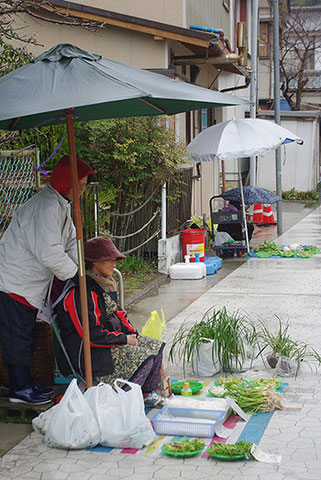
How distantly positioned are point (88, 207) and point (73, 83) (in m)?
4.33

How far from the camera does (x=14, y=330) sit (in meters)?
5.10

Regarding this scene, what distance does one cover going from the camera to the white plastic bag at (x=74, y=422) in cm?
456

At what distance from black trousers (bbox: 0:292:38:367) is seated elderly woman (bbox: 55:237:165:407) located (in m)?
0.23

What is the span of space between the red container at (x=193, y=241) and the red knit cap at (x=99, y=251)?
21.3ft

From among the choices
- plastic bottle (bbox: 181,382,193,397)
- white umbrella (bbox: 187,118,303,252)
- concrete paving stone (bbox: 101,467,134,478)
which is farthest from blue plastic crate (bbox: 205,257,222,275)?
concrete paving stone (bbox: 101,467,134,478)

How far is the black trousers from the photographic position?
5078mm

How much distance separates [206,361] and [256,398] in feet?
3.05

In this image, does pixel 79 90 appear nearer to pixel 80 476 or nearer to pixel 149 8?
pixel 80 476

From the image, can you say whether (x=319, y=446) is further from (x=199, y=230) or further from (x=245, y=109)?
(x=245, y=109)

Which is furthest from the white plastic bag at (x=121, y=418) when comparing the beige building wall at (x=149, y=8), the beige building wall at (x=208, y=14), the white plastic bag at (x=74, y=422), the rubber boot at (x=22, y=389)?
the beige building wall at (x=208, y=14)

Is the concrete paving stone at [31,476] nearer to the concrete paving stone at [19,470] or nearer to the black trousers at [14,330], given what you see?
the concrete paving stone at [19,470]

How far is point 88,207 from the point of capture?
28.6 ft

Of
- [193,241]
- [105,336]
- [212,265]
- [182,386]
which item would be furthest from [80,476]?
[193,241]

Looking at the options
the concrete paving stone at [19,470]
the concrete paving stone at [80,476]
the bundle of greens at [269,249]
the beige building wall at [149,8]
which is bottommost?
the bundle of greens at [269,249]
